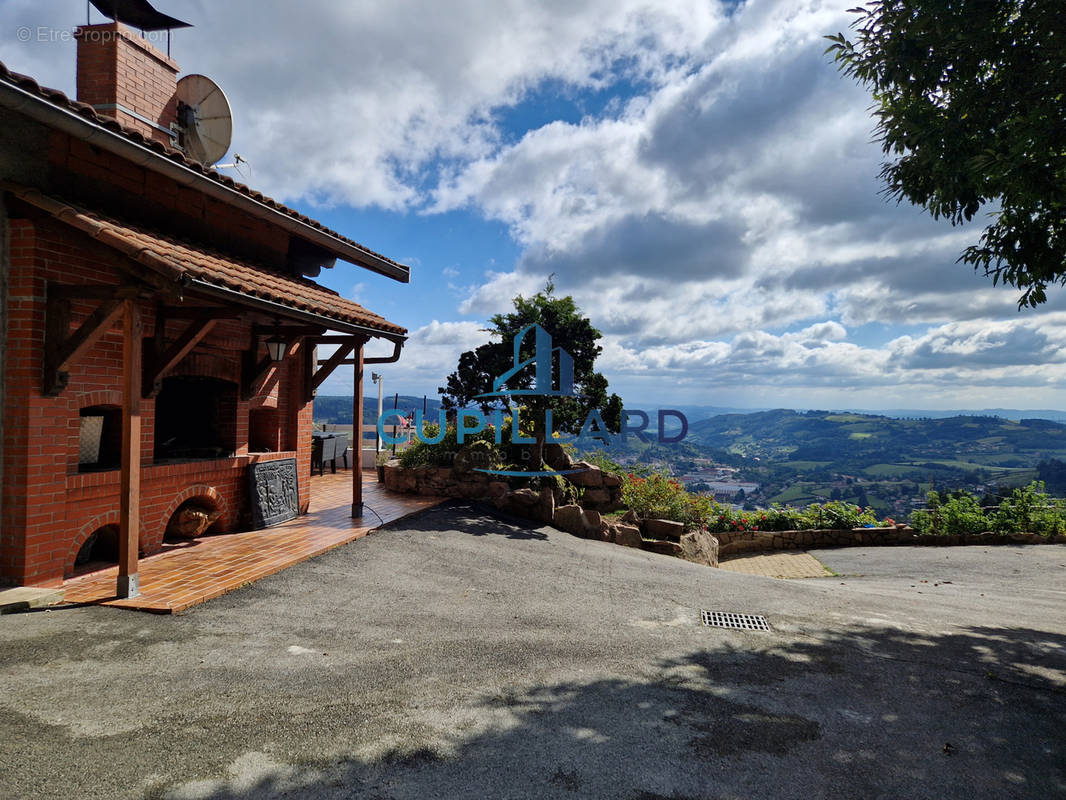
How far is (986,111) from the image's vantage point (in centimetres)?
505

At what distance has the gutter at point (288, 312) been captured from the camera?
16.6ft

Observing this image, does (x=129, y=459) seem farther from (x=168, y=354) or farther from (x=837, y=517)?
(x=837, y=517)

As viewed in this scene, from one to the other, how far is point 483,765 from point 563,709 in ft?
2.51

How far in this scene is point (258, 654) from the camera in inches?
163

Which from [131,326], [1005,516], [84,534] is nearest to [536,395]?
[131,326]

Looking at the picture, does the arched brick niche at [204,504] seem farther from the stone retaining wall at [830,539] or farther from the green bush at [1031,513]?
the green bush at [1031,513]

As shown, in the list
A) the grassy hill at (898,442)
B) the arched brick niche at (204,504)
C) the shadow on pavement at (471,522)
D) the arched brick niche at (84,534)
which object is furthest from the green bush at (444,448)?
the grassy hill at (898,442)

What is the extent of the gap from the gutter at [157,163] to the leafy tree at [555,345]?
2.81 metres

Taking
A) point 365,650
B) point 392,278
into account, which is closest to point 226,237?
point 392,278

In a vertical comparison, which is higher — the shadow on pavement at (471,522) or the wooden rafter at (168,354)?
the wooden rafter at (168,354)

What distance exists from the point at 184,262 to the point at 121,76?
556cm

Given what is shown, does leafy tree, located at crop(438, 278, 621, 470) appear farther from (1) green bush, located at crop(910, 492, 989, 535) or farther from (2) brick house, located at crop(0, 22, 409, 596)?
(1) green bush, located at crop(910, 492, 989, 535)

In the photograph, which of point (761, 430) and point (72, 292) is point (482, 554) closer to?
point (72, 292)

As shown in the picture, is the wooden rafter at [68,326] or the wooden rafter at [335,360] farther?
the wooden rafter at [335,360]
